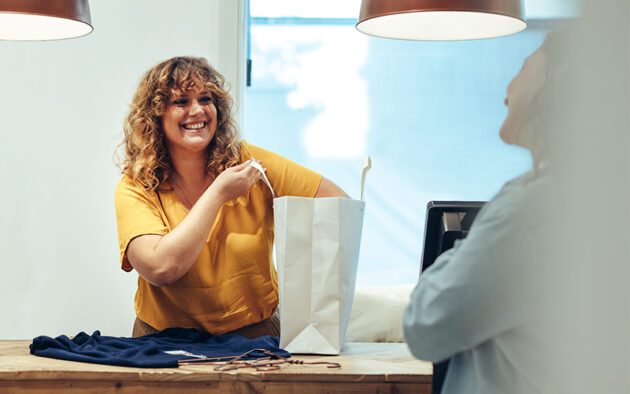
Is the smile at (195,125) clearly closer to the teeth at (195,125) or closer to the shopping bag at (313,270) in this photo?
the teeth at (195,125)

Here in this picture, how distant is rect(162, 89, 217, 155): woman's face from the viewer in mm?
2434

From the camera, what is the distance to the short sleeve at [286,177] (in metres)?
2.49

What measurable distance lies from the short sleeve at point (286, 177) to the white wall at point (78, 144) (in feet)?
3.70

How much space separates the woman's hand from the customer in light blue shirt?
4.44 ft

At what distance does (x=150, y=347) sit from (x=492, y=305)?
53.2 inches

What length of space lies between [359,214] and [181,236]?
1.49ft

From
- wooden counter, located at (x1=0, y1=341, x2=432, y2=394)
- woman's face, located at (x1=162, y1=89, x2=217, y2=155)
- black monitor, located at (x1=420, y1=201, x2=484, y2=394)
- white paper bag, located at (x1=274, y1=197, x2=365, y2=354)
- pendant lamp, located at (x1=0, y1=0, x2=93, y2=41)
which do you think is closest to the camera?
black monitor, located at (x1=420, y1=201, x2=484, y2=394)

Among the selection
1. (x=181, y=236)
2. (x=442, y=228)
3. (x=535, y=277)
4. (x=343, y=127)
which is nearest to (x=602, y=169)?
(x=535, y=277)

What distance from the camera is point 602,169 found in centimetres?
41

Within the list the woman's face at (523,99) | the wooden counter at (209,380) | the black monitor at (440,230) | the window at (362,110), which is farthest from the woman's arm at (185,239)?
the woman's face at (523,99)

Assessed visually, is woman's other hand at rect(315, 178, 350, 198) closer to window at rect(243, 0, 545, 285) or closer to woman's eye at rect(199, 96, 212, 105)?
woman's eye at rect(199, 96, 212, 105)

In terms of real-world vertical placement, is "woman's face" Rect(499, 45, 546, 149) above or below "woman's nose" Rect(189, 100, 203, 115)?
above

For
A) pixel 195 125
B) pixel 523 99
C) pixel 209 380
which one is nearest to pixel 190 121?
pixel 195 125

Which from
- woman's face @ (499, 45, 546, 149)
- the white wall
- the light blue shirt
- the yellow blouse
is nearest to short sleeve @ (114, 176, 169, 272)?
the yellow blouse
